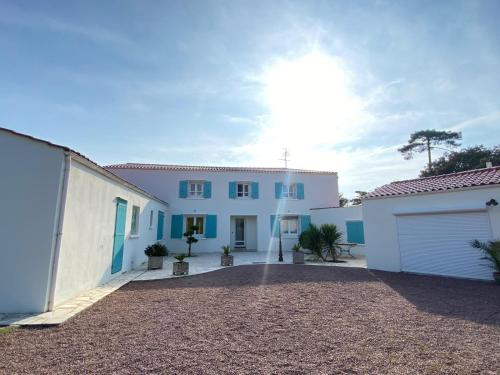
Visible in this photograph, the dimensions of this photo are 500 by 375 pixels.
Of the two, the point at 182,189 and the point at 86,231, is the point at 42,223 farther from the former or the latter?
the point at 182,189

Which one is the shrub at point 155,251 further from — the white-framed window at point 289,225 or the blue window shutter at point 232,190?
the white-framed window at point 289,225

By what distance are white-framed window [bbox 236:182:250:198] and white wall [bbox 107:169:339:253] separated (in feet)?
1.28

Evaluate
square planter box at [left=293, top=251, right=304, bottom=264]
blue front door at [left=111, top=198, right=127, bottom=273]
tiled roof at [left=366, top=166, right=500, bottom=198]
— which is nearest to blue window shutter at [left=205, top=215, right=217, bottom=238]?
square planter box at [left=293, top=251, right=304, bottom=264]

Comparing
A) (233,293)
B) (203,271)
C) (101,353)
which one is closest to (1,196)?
(101,353)

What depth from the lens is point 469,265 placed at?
8.02 m

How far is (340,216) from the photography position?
15672mm

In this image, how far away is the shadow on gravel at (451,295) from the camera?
15.4 ft

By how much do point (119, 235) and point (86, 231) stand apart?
2305 millimetres

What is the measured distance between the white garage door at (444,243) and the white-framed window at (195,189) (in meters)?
11.8

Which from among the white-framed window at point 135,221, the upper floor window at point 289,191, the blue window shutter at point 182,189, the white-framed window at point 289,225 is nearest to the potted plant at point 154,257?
the white-framed window at point 135,221

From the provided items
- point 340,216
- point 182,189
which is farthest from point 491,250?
point 182,189

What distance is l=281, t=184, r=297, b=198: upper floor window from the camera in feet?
58.7

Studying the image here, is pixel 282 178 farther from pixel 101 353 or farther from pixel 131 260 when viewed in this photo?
pixel 101 353

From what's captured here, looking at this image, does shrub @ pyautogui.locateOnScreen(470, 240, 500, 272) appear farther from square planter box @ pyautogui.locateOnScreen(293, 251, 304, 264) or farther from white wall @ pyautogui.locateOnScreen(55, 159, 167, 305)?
white wall @ pyautogui.locateOnScreen(55, 159, 167, 305)
